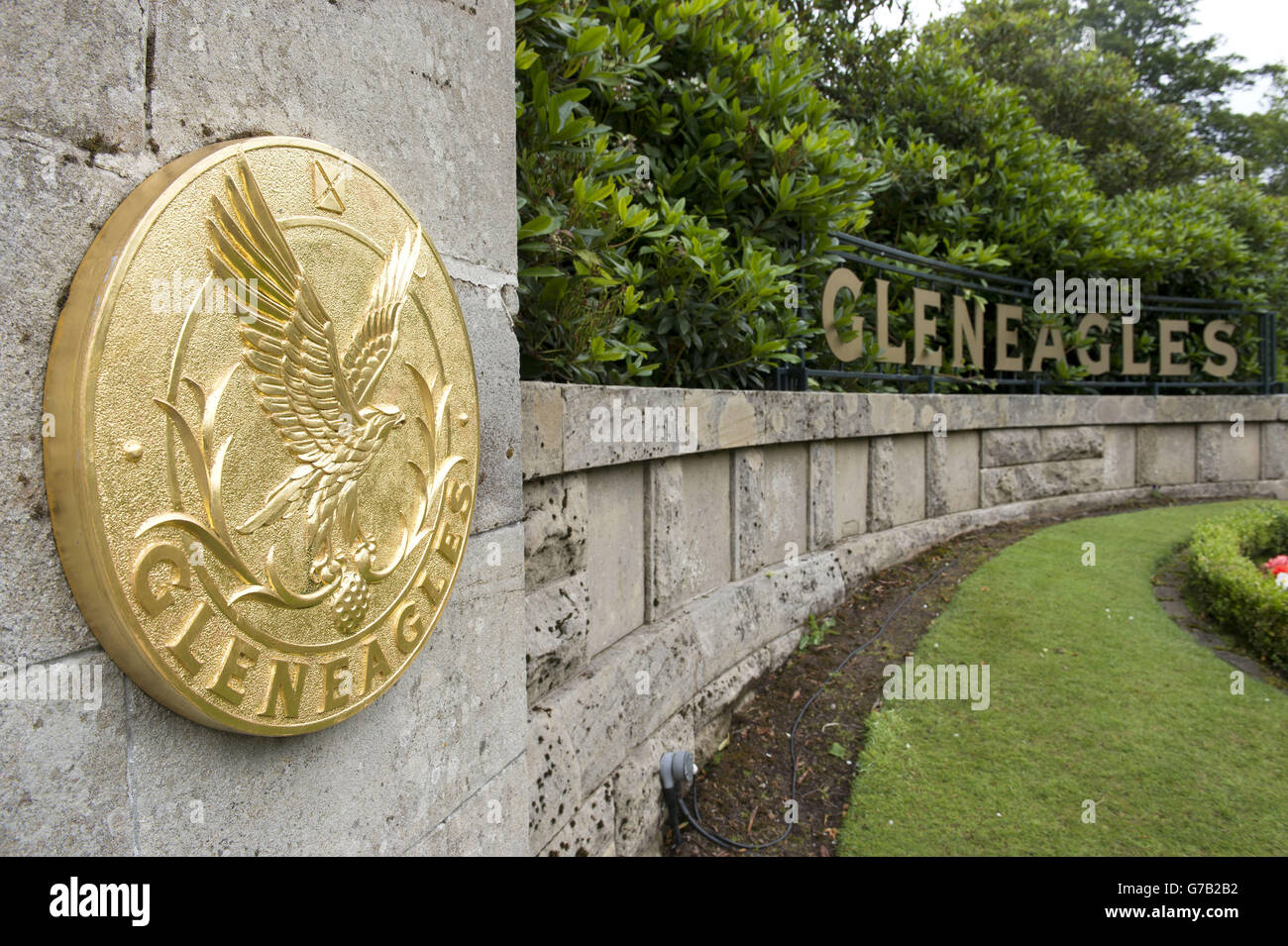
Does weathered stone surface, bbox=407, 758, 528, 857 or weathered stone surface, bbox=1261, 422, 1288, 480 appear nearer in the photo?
weathered stone surface, bbox=407, 758, 528, 857

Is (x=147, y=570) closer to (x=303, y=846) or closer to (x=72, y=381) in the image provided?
(x=72, y=381)

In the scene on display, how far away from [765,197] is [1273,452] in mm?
9015

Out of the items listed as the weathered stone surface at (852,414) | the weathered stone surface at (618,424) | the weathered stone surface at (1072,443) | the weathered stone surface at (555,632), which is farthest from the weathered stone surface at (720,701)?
the weathered stone surface at (1072,443)

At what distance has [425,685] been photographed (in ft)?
5.49

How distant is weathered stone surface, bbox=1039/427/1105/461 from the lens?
27.3ft

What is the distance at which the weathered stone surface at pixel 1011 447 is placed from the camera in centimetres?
757

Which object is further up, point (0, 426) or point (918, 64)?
point (918, 64)

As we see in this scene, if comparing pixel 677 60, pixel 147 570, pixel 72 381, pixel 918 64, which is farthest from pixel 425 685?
pixel 918 64

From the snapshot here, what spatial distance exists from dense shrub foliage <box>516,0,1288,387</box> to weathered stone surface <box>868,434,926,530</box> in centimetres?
78

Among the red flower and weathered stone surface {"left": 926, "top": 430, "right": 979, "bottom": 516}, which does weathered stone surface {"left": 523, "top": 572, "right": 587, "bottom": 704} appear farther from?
the red flower

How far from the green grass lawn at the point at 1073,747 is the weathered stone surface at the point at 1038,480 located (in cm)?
224

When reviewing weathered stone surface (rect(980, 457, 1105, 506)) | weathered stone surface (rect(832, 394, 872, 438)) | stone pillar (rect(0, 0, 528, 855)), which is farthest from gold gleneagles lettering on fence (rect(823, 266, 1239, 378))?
stone pillar (rect(0, 0, 528, 855))

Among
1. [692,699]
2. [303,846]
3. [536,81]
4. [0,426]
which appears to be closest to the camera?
[0,426]
